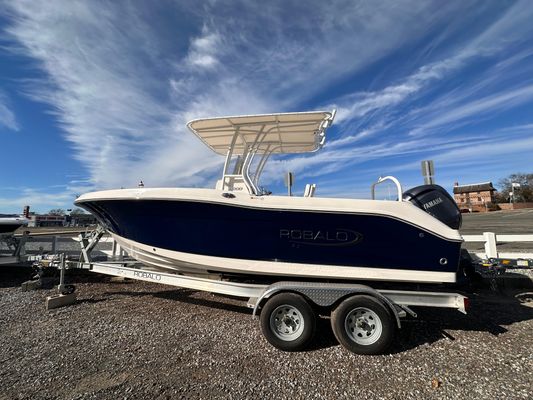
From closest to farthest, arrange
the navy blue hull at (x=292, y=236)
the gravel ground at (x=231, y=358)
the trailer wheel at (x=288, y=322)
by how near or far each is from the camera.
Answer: the gravel ground at (x=231, y=358), the trailer wheel at (x=288, y=322), the navy blue hull at (x=292, y=236)

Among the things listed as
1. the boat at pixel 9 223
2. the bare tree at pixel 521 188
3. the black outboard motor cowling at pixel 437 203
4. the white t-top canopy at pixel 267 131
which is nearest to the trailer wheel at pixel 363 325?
the black outboard motor cowling at pixel 437 203

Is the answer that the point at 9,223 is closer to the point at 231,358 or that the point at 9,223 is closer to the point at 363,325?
the point at 231,358

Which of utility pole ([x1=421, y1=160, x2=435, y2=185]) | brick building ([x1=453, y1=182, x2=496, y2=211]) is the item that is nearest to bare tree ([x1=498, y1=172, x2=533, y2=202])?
brick building ([x1=453, y1=182, x2=496, y2=211])

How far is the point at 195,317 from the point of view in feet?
14.3

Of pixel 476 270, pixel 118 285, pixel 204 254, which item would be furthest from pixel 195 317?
pixel 476 270

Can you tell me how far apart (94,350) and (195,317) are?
1317mm

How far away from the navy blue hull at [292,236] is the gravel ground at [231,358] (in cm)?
93

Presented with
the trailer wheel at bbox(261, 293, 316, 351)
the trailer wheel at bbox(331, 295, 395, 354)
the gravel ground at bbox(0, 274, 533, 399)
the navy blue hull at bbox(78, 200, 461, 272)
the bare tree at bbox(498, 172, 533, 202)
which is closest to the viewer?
the gravel ground at bbox(0, 274, 533, 399)

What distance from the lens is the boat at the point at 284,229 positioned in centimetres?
361

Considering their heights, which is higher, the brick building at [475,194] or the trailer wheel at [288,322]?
the brick building at [475,194]

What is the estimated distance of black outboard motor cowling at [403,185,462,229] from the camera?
3.87 metres

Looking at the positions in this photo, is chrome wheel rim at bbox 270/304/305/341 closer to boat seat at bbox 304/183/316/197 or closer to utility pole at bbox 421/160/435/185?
boat seat at bbox 304/183/316/197

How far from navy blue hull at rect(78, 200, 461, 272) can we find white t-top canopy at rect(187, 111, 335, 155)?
3.86 feet

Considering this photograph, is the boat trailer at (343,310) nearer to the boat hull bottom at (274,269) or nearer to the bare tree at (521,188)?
the boat hull bottom at (274,269)
